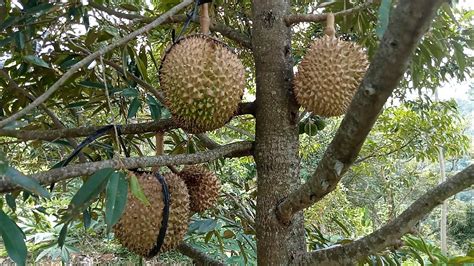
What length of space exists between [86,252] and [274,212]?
3590mm

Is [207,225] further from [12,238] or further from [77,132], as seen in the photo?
[12,238]

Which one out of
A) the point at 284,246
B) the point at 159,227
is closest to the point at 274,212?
the point at 284,246

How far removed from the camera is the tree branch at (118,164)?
549mm

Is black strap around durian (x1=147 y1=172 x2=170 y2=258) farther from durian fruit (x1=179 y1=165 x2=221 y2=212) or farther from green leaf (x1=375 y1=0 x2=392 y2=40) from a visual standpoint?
green leaf (x1=375 y1=0 x2=392 y2=40)

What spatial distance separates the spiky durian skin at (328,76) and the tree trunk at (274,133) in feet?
0.11

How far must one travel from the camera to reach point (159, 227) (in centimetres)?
75

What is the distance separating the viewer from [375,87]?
0.44 meters

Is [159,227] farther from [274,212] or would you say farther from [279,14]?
[279,14]

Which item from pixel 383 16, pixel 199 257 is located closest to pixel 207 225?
pixel 199 257

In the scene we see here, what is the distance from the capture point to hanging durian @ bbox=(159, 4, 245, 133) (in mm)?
737

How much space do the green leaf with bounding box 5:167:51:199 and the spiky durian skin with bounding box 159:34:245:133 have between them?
296mm

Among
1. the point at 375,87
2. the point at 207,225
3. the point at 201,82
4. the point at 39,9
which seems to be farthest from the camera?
the point at 207,225

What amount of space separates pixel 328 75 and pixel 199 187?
1.05 feet

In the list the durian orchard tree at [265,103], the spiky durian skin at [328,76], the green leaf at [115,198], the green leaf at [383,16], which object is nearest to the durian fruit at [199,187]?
the durian orchard tree at [265,103]
